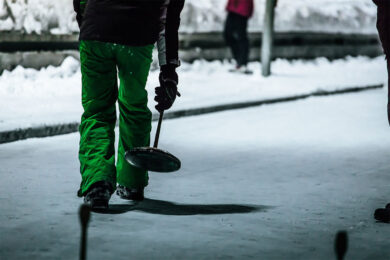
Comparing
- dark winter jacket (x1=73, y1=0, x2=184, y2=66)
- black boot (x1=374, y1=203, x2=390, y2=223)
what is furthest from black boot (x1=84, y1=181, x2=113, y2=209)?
black boot (x1=374, y1=203, x2=390, y2=223)

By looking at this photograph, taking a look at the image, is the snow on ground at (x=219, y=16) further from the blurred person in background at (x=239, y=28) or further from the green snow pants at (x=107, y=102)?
the green snow pants at (x=107, y=102)

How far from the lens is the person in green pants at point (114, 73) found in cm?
691

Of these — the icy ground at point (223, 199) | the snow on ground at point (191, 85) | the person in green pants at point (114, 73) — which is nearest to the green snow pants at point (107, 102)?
the person in green pants at point (114, 73)

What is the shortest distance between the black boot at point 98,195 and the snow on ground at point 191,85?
4123 millimetres

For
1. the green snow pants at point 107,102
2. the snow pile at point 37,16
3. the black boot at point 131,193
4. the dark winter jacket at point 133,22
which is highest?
the dark winter jacket at point 133,22

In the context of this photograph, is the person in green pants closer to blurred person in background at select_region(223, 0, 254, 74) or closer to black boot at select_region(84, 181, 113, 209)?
A: black boot at select_region(84, 181, 113, 209)

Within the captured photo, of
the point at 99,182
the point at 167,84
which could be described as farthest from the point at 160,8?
the point at 99,182

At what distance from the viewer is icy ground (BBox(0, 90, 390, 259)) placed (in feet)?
19.4

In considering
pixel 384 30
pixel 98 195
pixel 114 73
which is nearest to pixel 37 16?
pixel 114 73

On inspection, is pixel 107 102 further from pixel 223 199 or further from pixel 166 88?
pixel 223 199

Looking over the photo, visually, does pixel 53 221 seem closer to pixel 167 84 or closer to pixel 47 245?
pixel 47 245

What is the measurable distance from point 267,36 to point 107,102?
12404 millimetres

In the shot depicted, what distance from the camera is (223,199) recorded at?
7.63 metres

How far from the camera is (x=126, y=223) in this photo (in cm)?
654
